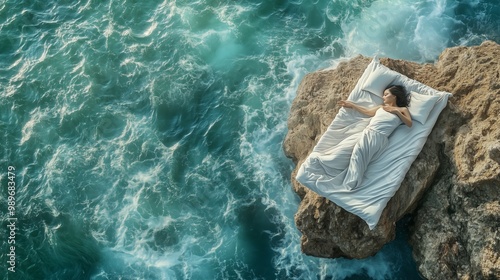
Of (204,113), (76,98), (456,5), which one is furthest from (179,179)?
(456,5)

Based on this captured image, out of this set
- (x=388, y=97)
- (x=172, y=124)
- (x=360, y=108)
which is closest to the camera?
(x=388, y=97)

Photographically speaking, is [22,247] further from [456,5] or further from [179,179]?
[456,5]

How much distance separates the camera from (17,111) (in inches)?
659

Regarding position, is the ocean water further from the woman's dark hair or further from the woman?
the woman's dark hair

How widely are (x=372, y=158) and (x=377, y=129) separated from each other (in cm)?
72

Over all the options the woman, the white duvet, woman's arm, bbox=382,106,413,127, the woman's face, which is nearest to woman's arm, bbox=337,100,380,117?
the woman

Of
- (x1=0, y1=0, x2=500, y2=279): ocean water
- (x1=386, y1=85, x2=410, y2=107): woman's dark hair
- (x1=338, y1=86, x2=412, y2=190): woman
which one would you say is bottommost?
(x1=0, y1=0, x2=500, y2=279): ocean water

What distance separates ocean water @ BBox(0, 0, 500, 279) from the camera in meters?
13.9

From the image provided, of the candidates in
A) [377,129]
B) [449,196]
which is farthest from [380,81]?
[449,196]

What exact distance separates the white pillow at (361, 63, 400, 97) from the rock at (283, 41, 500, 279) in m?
0.69

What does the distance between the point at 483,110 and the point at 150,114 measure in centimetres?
1007

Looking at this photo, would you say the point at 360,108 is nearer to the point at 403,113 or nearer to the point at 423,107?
the point at 403,113

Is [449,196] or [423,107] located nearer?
[449,196]

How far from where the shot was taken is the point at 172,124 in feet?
52.9
